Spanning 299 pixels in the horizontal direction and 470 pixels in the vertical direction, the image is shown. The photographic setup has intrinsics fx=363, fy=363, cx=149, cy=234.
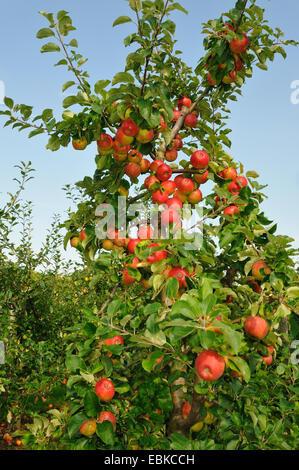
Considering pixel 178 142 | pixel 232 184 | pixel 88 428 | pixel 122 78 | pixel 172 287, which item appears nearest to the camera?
pixel 172 287

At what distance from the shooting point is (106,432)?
1.96 metres

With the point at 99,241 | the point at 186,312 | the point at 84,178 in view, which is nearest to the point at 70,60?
the point at 84,178

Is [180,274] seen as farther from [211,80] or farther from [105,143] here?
[211,80]

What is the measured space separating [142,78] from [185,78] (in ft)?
3.69

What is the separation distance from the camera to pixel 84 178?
2838mm

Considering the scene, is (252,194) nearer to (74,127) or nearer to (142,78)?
(142,78)

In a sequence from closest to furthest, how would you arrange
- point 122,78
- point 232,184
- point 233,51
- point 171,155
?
point 122,78 → point 233,51 → point 232,184 → point 171,155

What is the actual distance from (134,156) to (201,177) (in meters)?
0.57

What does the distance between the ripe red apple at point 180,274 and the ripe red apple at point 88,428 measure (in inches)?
36.5

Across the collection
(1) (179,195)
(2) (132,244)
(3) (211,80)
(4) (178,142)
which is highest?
(3) (211,80)

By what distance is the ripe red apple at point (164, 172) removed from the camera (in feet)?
8.36

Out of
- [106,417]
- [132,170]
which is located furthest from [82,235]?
[106,417]

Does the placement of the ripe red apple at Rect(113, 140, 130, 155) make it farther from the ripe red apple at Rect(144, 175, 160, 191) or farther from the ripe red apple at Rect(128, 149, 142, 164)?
the ripe red apple at Rect(144, 175, 160, 191)
